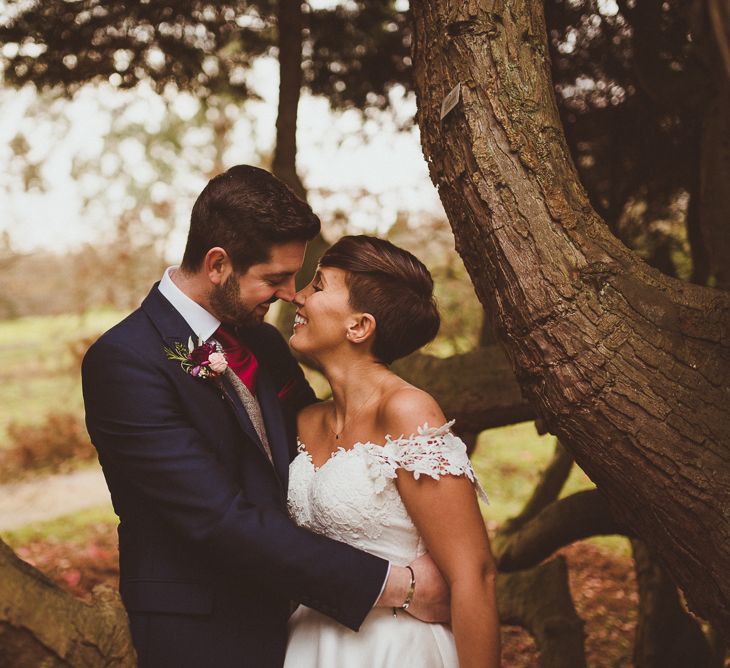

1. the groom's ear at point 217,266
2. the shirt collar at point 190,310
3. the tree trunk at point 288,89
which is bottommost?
the shirt collar at point 190,310

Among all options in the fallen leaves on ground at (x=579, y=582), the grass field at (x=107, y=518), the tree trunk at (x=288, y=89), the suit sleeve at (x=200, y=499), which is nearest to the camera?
the suit sleeve at (x=200, y=499)

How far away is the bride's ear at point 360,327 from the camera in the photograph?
2.77 metres

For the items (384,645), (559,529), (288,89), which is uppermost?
(288,89)

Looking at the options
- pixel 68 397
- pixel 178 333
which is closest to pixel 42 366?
pixel 68 397

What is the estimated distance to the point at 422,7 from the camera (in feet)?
7.68

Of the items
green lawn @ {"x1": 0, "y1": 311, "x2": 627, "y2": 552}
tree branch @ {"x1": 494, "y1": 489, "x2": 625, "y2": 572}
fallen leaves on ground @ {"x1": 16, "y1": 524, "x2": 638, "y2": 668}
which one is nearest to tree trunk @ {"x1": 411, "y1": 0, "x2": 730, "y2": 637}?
tree branch @ {"x1": 494, "y1": 489, "x2": 625, "y2": 572}

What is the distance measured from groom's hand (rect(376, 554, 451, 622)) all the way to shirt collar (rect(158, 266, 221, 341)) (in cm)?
105

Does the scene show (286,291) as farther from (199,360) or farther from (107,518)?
(107,518)

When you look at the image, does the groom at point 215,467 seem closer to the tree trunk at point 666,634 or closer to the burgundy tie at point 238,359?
the burgundy tie at point 238,359

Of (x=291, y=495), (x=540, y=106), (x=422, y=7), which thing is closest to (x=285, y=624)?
(x=291, y=495)

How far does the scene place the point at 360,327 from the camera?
2783 millimetres

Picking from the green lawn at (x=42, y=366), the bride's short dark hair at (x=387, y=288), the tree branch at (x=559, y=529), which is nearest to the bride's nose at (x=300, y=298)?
the bride's short dark hair at (x=387, y=288)

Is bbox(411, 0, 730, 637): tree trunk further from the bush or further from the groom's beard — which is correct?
the bush

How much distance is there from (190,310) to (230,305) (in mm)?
143
